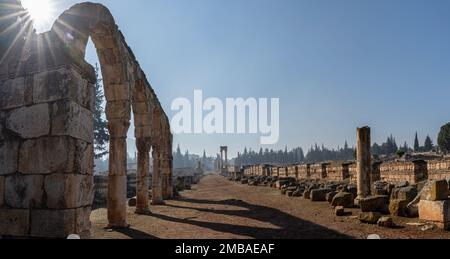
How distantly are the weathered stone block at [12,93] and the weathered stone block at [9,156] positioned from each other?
591mm

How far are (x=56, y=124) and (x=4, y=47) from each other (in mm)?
1785

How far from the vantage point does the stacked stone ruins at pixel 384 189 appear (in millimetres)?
8656

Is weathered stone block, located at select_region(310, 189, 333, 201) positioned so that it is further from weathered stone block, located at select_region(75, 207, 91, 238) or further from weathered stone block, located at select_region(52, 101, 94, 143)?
weathered stone block, located at select_region(52, 101, 94, 143)

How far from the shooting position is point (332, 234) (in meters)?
8.09

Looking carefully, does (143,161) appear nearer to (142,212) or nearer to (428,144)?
(142,212)

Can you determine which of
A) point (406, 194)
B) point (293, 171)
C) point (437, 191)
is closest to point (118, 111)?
point (437, 191)

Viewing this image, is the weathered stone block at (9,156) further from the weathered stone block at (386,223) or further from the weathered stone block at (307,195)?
the weathered stone block at (307,195)

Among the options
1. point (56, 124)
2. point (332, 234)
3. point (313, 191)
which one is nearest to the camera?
point (56, 124)

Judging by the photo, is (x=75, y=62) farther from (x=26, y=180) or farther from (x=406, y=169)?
(x=406, y=169)

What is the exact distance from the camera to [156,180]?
58.1 feet

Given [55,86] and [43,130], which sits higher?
[55,86]

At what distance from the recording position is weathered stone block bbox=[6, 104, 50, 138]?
545 centimetres

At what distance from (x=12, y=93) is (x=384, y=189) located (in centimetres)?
1280
